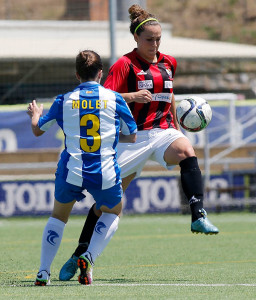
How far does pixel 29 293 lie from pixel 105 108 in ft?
4.67

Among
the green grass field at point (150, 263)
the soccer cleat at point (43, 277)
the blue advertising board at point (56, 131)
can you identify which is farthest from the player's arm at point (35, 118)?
the blue advertising board at point (56, 131)

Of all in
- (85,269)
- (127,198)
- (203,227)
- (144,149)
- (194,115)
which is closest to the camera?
(85,269)

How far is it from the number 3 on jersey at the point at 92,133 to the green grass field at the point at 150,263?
988 mm

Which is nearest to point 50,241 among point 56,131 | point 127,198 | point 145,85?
point 145,85

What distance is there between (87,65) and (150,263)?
2.64 metres

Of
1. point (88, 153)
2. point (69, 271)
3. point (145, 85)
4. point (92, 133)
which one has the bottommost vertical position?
point (69, 271)

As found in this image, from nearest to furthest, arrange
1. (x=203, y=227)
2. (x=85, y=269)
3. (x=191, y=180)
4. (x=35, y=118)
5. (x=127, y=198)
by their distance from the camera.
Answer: (x=85, y=269) < (x=35, y=118) < (x=203, y=227) < (x=191, y=180) < (x=127, y=198)

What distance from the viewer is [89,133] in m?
6.47

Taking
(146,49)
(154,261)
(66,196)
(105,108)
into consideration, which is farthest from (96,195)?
(154,261)

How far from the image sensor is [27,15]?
1649 inches

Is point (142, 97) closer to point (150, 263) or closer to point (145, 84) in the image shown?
point (145, 84)

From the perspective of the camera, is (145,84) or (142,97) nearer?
(142,97)

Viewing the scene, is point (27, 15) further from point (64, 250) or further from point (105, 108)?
point (105, 108)

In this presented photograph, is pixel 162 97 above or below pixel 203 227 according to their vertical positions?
above
